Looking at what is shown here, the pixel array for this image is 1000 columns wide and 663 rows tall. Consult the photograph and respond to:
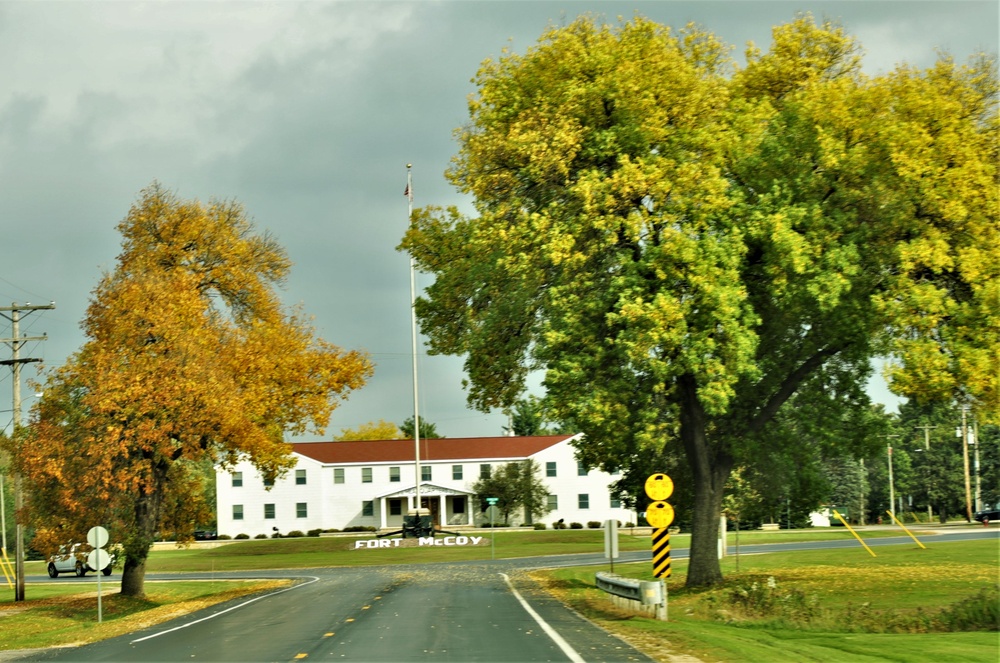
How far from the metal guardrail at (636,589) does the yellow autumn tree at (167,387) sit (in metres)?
14.2

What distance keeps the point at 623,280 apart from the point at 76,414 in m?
18.8

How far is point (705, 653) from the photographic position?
16.1 m

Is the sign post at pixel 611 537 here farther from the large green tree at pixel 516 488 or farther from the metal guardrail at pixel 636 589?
the large green tree at pixel 516 488

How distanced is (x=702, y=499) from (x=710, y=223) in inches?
313

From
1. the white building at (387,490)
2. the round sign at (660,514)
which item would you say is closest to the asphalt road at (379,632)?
the round sign at (660,514)

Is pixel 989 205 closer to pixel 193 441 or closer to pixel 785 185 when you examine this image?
pixel 785 185

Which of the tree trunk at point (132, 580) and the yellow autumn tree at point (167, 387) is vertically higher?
the yellow autumn tree at point (167, 387)

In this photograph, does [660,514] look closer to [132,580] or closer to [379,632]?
[379,632]

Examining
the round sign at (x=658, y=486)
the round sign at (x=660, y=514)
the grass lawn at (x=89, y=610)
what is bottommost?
the grass lawn at (x=89, y=610)

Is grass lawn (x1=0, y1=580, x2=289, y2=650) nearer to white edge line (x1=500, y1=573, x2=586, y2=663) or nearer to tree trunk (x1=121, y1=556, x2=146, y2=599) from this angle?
tree trunk (x1=121, y1=556, x2=146, y2=599)

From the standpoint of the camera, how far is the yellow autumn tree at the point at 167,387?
32812 millimetres

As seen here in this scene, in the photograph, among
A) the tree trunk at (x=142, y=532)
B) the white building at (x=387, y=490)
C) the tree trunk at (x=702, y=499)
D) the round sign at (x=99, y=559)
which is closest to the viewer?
the round sign at (x=99, y=559)

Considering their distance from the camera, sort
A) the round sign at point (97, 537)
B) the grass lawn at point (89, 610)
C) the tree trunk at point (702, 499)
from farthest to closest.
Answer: the tree trunk at point (702, 499), the round sign at point (97, 537), the grass lawn at point (89, 610)

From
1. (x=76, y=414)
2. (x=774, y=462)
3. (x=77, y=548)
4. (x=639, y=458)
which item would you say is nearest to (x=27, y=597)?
(x=77, y=548)
